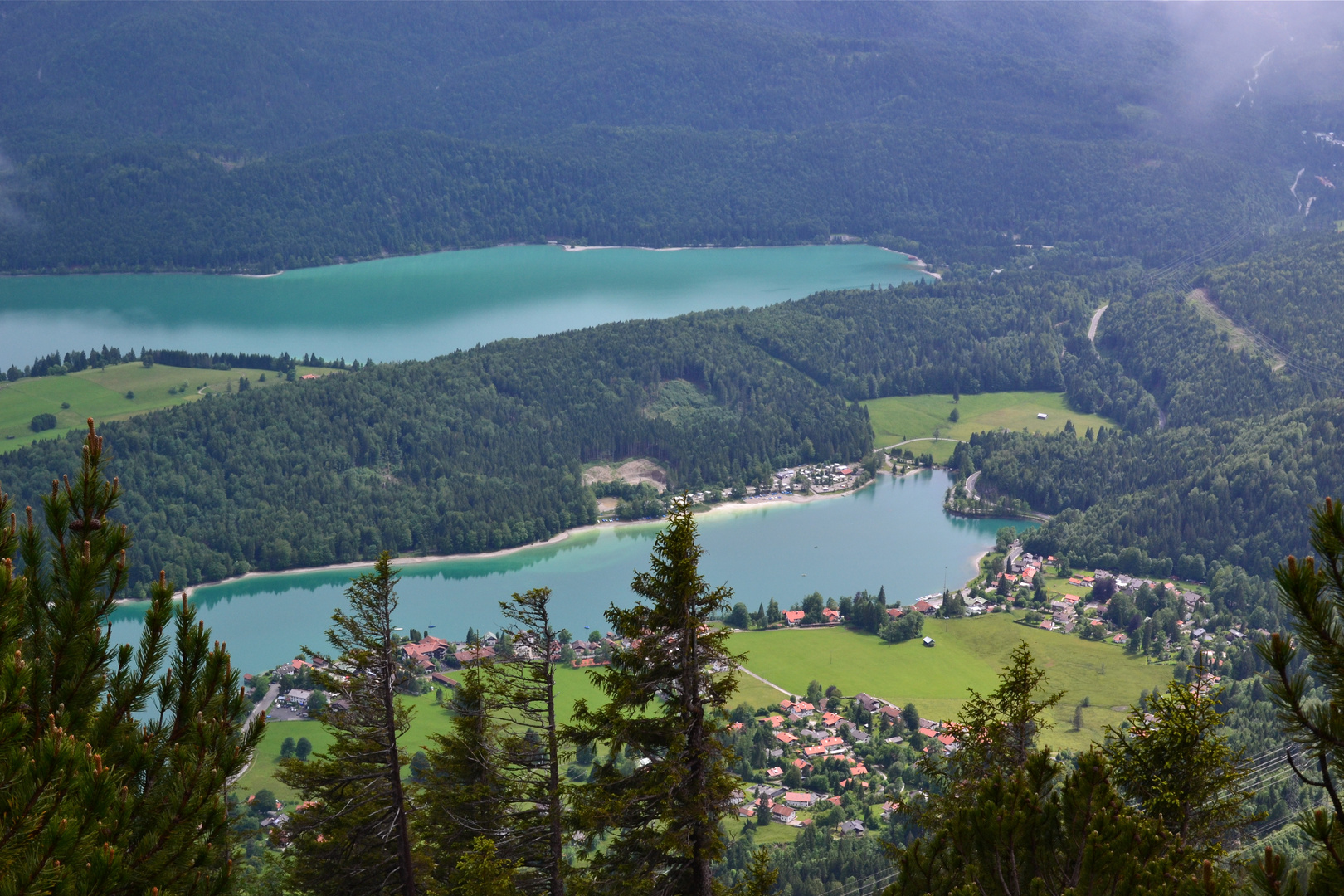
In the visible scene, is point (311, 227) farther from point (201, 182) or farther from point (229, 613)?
point (229, 613)

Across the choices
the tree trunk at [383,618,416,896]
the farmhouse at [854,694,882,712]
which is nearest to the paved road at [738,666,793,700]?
the farmhouse at [854,694,882,712]

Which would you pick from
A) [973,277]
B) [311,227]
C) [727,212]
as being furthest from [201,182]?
[973,277]

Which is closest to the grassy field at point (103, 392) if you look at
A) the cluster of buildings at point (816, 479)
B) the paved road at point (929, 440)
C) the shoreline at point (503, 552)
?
the shoreline at point (503, 552)

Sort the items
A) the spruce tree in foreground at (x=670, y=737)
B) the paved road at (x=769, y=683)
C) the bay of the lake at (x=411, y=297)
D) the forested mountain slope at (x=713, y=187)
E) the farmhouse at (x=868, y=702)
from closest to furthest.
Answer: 1. the spruce tree in foreground at (x=670, y=737)
2. the farmhouse at (x=868, y=702)
3. the paved road at (x=769, y=683)
4. the bay of the lake at (x=411, y=297)
5. the forested mountain slope at (x=713, y=187)

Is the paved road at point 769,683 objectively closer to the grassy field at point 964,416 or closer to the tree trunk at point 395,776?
the tree trunk at point 395,776

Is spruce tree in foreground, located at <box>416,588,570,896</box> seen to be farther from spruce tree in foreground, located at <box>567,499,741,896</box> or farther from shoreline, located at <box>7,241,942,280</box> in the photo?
shoreline, located at <box>7,241,942,280</box>
